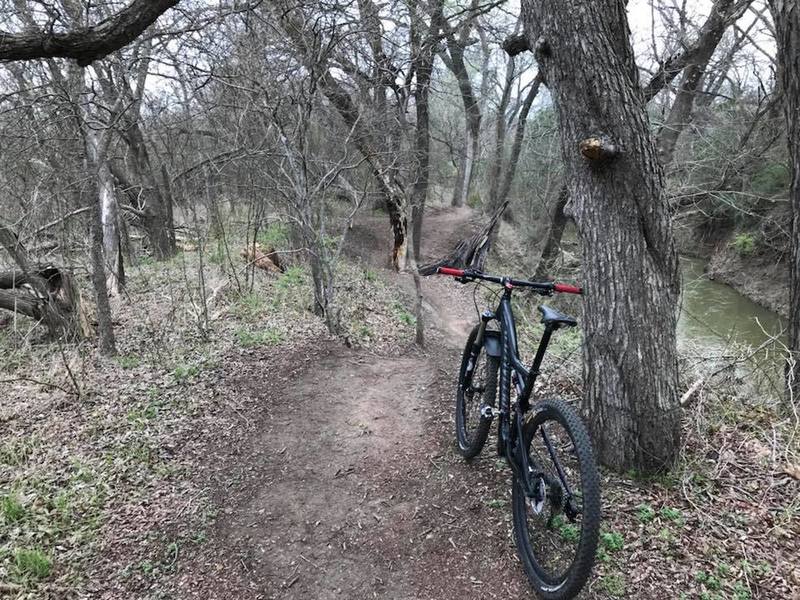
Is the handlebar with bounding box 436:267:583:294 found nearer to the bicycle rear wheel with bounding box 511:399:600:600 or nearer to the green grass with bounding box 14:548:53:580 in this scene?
the bicycle rear wheel with bounding box 511:399:600:600

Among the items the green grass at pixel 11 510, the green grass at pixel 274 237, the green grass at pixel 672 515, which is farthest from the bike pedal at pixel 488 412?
the green grass at pixel 274 237

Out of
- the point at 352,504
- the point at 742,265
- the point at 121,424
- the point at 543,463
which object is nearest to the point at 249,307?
the point at 121,424

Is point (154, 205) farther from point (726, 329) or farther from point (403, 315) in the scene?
point (726, 329)

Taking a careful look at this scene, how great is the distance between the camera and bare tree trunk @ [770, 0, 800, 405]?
3.65 metres

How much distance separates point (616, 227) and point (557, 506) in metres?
1.66

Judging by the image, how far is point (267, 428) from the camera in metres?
4.55

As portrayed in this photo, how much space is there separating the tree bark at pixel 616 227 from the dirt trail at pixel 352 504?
40.1 inches

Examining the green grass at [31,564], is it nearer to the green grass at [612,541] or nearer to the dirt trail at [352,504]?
the dirt trail at [352,504]

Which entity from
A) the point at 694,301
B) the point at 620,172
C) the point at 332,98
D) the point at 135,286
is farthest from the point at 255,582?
the point at 694,301

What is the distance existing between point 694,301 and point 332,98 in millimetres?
11855

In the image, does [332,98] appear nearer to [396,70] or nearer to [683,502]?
[396,70]

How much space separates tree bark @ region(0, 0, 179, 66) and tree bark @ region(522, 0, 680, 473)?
242cm

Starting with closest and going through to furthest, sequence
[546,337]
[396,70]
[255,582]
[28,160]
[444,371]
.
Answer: [546,337]
[255,582]
[444,371]
[28,160]
[396,70]

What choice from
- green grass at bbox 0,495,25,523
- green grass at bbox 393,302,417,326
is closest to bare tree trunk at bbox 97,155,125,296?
green grass at bbox 393,302,417,326
